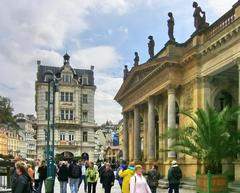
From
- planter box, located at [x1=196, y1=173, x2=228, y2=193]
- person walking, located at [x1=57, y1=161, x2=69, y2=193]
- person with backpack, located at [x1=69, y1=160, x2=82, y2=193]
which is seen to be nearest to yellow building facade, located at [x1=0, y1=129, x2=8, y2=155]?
person with backpack, located at [x1=69, y1=160, x2=82, y2=193]

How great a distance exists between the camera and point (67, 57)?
88000 millimetres

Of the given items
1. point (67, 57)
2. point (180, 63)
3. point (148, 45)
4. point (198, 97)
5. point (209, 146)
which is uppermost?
point (67, 57)

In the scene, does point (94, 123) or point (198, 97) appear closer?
point (198, 97)

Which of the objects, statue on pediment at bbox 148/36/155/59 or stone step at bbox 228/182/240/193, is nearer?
stone step at bbox 228/182/240/193

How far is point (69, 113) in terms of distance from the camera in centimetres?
8344

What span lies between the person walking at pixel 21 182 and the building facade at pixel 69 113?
71.3 metres

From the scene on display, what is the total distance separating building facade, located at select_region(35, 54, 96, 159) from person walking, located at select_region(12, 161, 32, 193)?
71.3 meters

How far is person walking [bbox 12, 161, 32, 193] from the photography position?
9.62 metres

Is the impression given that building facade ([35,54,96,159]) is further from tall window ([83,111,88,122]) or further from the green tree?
the green tree

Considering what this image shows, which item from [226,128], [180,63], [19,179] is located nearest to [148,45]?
[180,63]

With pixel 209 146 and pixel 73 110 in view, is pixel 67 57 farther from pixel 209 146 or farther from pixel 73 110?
pixel 209 146

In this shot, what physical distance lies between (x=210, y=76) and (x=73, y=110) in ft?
187

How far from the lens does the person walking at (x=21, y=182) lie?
379 inches

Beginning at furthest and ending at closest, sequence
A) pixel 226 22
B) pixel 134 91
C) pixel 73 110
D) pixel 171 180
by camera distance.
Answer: pixel 73 110 < pixel 134 91 < pixel 226 22 < pixel 171 180
